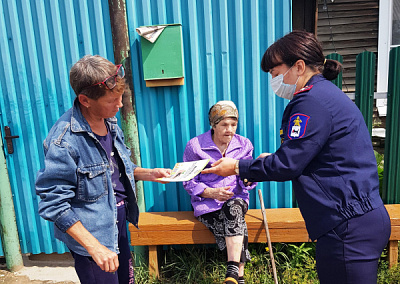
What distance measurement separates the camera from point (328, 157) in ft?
5.41

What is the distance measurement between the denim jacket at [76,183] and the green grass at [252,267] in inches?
62.4

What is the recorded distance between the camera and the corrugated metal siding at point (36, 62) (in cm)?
323

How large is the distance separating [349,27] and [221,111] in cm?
320

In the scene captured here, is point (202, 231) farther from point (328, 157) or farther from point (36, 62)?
point (36, 62)

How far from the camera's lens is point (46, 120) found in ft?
11.4

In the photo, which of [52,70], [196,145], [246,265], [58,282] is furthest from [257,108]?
[58,282]

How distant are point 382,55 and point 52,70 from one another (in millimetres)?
4720

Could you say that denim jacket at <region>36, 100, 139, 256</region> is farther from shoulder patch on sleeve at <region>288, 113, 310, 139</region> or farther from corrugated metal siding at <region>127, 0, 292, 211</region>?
corrugated metal siding at <region>127, 0, 292, 211</region>

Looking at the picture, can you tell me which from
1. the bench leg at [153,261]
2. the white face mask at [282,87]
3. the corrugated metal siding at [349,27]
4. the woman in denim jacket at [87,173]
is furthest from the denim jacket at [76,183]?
the corrugated metal siding at [349,27]

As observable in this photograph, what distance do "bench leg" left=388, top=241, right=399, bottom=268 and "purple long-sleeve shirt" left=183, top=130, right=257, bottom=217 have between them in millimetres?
1443

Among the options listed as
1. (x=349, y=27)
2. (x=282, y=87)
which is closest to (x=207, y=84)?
(x=282, y=87)

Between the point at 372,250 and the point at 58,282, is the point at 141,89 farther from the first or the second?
the point at 372,250

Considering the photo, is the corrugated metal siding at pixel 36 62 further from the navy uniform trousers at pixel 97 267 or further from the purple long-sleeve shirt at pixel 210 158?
the navy uniform trousers at pixel 97 267

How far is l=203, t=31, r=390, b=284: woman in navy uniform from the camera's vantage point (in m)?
1.63
